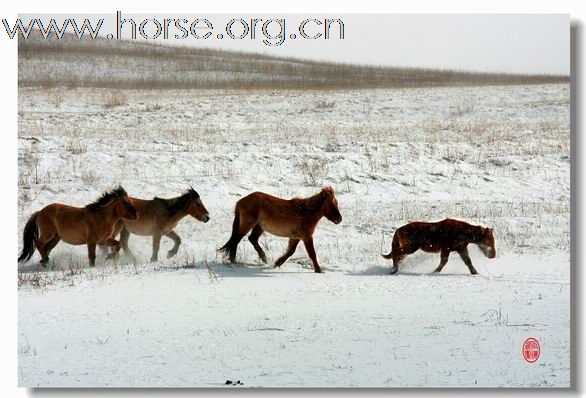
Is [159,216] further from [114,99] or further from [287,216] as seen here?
[114,99]

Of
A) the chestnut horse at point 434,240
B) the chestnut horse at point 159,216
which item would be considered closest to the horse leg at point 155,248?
the chestnut horse at point 159,216

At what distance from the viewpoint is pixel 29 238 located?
12883mm

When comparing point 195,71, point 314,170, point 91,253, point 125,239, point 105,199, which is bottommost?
point 91,253

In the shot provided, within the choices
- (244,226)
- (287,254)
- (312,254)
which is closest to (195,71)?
(244,226)

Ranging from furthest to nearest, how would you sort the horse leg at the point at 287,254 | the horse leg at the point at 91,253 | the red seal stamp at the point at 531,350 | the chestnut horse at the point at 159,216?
the chestnut horse at the point at 159,216, the horse leg at the point at 91,253, the horse leg at the point at 287,254, the red seal stamp at the point at 531,350

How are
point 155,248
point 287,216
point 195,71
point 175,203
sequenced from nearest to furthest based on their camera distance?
point 287,216 → point 155,248 → point 175,203 → point 195,71

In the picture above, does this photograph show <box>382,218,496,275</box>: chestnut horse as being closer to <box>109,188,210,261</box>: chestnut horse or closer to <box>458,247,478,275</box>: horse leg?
<box>458,247,478,275</box>: horse leg

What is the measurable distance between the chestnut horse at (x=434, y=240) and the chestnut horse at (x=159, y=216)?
10.9ft

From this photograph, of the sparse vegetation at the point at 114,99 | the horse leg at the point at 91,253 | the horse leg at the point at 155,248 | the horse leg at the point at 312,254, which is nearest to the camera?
the horse leg at the point at 312,254

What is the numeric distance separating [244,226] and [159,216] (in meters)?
1.77

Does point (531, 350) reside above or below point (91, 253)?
below

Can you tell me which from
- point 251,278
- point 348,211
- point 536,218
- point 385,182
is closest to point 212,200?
A: point 348,211

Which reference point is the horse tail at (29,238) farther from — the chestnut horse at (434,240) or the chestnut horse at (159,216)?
the chestnut horse at (434,240)

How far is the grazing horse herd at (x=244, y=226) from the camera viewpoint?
41.1ft
